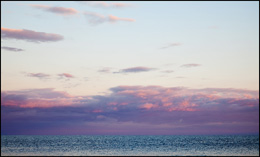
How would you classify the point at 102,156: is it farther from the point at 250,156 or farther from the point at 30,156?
the point at 250,156

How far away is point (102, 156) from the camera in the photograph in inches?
2248

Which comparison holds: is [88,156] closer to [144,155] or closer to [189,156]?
[144,155]

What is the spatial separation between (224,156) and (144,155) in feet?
48.7

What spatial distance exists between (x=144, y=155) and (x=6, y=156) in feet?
82.9

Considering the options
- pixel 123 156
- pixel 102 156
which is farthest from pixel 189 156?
pixel 102 156

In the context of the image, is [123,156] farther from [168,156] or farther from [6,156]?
[6,156]

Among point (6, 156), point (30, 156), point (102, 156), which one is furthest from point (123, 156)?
point (6, 156)

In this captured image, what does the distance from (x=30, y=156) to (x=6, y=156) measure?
410 cm

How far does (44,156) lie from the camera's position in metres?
56.3

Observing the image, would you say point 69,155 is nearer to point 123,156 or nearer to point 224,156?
point 123,156

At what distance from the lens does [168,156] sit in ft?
182

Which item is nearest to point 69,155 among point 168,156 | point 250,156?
point 168,156

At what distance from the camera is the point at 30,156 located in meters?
55.6

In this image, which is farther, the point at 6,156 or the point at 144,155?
the point at 144,155
